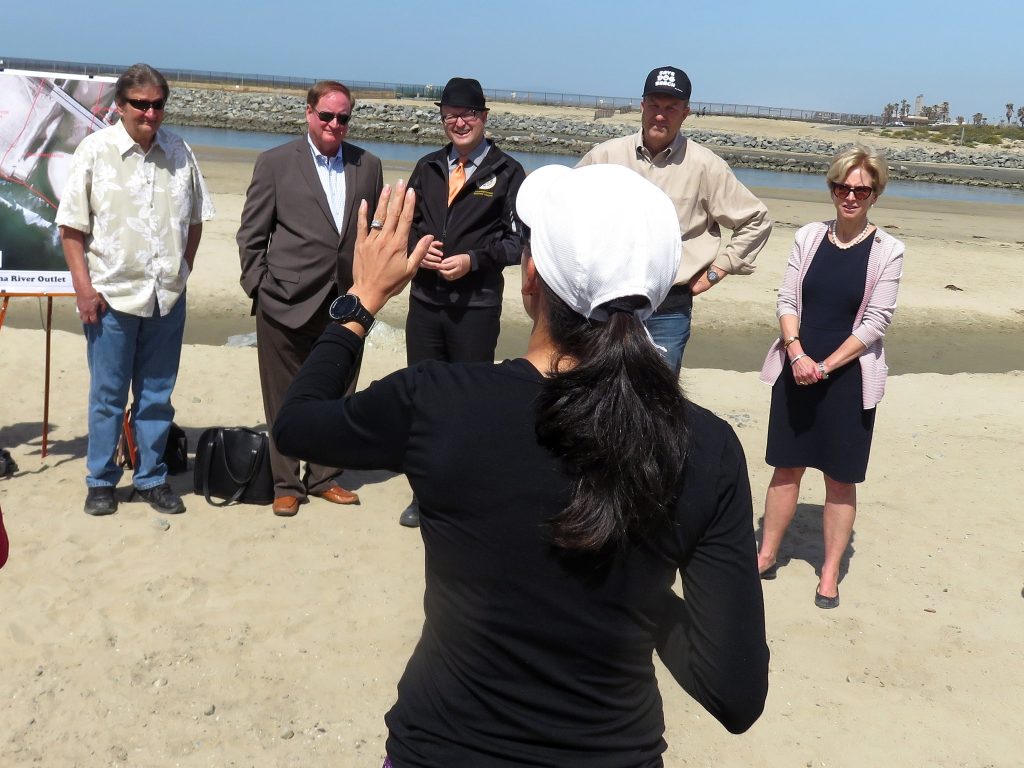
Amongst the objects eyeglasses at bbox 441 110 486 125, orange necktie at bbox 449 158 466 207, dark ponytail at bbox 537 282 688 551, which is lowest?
dark ponytail at bbox 537 282 688 551

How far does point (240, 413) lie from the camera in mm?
6898

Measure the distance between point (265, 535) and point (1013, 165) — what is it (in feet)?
191

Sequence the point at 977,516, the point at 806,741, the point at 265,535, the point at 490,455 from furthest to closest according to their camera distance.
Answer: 1. the point at 977,516
2. the point at 265,535
3. the point at 806,741
4. the point at 490,455

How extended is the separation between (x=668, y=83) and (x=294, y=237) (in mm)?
2027

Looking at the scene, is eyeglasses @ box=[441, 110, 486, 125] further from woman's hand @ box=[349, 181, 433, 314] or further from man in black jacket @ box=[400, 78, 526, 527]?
woman's hand @ box=[349, 181, 433, 314]

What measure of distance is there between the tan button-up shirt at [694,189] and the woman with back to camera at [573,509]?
333 cm

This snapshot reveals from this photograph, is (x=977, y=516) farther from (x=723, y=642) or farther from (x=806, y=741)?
(x=723, y=642)

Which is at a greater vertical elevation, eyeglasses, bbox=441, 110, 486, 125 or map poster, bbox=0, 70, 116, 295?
eyeglasses, bbox=441, 110, 486, 125

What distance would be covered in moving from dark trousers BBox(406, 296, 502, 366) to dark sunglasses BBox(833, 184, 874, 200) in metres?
1.80

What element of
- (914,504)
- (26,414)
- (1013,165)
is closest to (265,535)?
(26,414)

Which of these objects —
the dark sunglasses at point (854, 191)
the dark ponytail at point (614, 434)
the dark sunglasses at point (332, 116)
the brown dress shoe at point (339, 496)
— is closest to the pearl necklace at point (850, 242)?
the dark sunglasses at point (854, 191)

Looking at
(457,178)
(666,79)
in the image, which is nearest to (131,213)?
(457,178)

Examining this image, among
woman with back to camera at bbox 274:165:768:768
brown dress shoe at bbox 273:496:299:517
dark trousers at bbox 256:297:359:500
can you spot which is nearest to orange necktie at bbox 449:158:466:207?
dark trousers at bbox 256:297:359:500

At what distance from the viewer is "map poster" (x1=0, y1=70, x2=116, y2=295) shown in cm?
572
